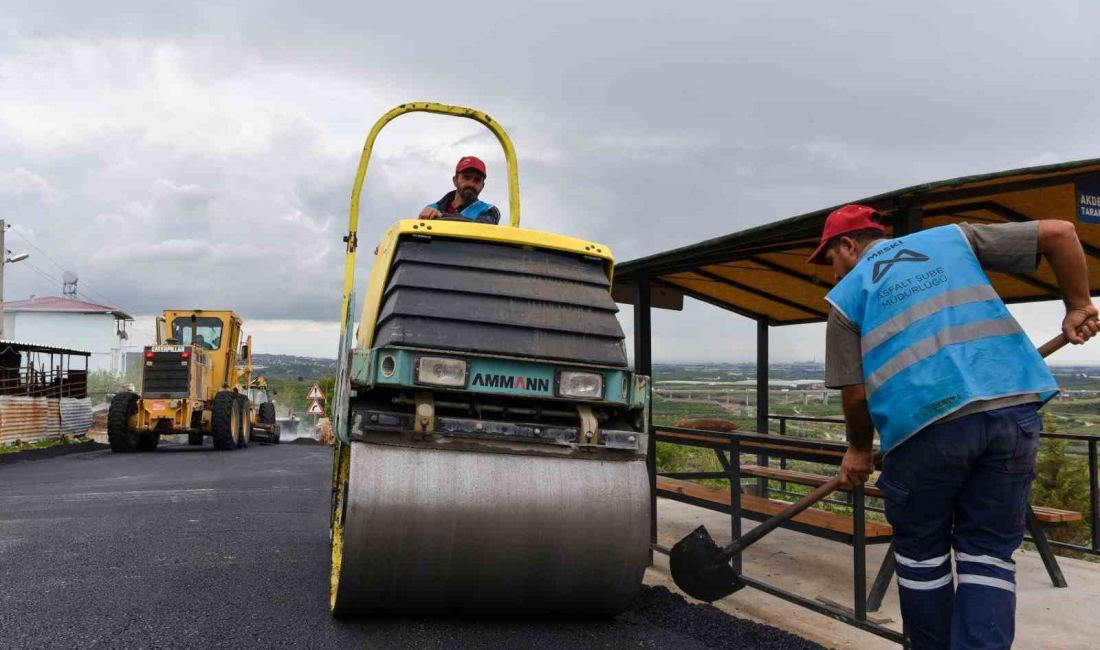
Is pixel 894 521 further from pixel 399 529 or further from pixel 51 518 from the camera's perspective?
pixel 51 518

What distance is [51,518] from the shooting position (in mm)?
7352

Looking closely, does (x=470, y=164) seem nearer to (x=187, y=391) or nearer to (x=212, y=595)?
(x=212, y=595)

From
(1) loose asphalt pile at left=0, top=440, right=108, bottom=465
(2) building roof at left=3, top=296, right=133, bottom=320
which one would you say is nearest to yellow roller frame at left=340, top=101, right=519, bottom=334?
(1) loose asphalt pile at left=0, top=440, right=108, bottom=465

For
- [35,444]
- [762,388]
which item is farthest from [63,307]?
[762,388]

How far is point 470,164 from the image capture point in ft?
17.5

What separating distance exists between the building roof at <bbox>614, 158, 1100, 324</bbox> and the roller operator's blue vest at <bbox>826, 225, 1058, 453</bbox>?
140cm

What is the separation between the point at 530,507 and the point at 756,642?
1230mm

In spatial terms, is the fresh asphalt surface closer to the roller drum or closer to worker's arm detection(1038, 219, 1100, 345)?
the roller drum

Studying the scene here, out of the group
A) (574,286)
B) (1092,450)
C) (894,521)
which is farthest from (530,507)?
(1092,450)

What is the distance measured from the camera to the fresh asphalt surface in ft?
12.7

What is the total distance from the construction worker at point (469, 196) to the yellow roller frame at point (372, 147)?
301mm

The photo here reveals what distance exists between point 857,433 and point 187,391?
1626 cm

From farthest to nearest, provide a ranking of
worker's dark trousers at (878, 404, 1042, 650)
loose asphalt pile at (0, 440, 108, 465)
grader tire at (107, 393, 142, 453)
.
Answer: grader tire at (107, 393, 142, 453)
loose asphalt pile at (0, 440, 108, 465)
worker's dark trousers at (878, 404, 1042, 650)

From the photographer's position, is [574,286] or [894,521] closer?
[894,521]
